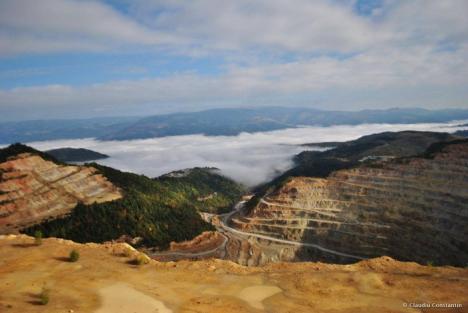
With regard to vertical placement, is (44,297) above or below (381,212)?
above

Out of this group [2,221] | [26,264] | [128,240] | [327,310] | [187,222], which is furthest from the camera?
[187,222]

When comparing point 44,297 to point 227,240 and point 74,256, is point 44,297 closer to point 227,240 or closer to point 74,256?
point 74,256

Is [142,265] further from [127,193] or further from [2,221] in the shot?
[127,193]

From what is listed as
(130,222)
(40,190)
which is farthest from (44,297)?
(40,190)

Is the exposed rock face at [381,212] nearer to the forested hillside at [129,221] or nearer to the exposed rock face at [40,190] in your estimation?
the forested hillside at [129,221]

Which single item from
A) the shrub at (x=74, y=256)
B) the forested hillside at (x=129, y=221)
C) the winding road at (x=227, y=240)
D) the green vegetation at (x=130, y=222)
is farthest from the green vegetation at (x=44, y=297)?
the winding road at (x=227, y=240)

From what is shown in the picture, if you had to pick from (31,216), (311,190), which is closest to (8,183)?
(31,216)
